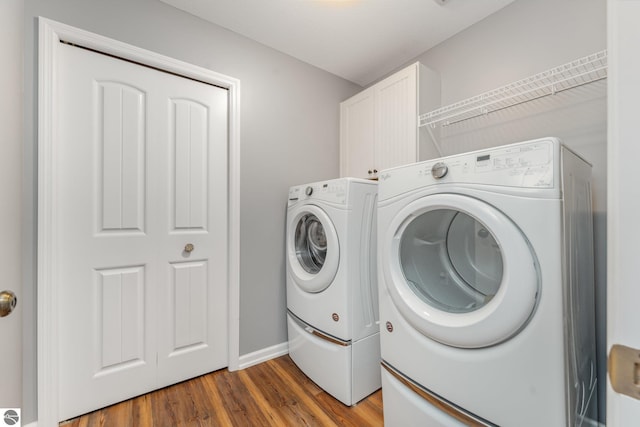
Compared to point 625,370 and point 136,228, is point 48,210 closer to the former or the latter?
point 136,228

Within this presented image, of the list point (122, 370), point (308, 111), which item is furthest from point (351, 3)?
point (122, 370)

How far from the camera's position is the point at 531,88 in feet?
5.11

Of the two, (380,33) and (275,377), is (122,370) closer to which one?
(275,377)

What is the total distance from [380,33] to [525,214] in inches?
63.4

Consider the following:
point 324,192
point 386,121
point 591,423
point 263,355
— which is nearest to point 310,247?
point 324,192

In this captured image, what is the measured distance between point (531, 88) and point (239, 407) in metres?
2.39

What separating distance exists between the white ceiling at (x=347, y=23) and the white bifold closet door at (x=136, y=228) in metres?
0.51

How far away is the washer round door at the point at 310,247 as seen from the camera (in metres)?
1.58

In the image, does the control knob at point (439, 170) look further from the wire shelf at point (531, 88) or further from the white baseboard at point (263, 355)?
the white baseboard at point (263, 355)

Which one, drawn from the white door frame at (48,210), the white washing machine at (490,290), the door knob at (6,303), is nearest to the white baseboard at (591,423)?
the white washing machine at (490,290)

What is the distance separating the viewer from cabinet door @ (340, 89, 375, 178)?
2.18 metres

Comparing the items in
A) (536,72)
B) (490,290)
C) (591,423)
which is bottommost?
(591,423)

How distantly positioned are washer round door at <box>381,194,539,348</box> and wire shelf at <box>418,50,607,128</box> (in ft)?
2.76

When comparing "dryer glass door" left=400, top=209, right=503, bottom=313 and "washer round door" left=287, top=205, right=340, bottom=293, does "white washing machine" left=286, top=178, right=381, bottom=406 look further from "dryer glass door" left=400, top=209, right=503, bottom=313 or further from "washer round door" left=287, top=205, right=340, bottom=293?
"dryer glass door" left=400, top=209, right=503, bottom=313
